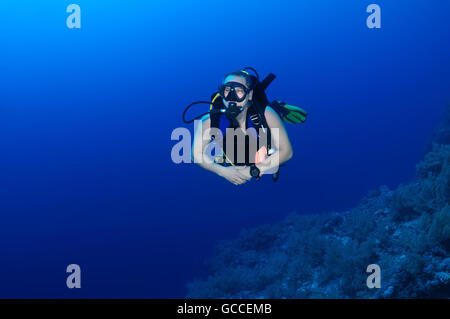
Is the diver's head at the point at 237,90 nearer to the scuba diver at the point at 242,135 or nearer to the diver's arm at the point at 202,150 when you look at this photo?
the scuba diver at the point at 242,135

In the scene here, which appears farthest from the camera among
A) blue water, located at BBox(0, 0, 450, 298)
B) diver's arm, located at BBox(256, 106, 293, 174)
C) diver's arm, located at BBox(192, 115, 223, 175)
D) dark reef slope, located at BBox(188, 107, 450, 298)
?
blue water, located at BBox(0, 0, 450, 298)

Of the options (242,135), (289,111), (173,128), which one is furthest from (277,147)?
(173,128)

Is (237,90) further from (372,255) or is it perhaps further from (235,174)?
(372,255)

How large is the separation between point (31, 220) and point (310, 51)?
116943 mm

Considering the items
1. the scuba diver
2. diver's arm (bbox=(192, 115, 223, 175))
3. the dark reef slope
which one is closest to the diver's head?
the scuba diver

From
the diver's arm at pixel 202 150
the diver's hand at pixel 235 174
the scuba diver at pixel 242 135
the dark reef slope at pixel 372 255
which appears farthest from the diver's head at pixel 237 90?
the dark reef slope at pixel 372 255

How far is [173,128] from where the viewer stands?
119 metres

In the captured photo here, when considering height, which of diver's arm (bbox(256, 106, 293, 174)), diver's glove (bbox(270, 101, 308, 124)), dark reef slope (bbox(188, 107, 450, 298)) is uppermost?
diver's glove (bbox(270, 101, 308, 124))

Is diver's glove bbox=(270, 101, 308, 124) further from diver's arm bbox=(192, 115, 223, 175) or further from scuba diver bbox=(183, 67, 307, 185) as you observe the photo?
diver's arm bbox=(192, 115, 223, 175)

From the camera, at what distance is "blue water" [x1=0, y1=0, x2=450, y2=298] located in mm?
37656

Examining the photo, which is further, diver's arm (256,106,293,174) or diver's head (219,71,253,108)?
diver's head (219,71,253,108)

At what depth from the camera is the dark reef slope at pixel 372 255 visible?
505 centimetres

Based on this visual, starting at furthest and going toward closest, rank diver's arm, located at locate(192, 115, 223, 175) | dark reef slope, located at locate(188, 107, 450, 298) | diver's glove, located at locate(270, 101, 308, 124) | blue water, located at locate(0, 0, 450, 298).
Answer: blue water, located at locate(0, 0, 450, 298) → dark reef slope, located at locate(188, 107, 450, 298) → diver's glove, located at locate(270, 101, 308, 124) → diver's arm, located at locate(192, 115, 223, 175)

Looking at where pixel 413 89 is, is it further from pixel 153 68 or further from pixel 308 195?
pixel 153 68
